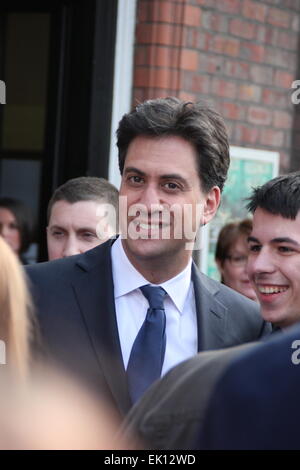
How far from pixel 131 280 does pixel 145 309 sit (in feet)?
0.32

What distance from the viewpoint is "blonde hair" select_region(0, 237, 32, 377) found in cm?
161

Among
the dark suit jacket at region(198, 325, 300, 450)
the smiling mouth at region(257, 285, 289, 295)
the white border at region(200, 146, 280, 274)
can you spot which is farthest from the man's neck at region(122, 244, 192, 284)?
the white border at region(200, 146, 280, 274)

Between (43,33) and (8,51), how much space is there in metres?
0.34

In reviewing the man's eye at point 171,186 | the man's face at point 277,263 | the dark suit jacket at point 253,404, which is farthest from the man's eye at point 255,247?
the dark suit jacket at point 253,404

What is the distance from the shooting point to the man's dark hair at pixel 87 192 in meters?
4.12

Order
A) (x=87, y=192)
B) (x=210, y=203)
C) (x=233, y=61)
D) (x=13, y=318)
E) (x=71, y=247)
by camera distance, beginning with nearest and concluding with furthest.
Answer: (x=13, y=318) < (x=210, y=203) < (x=71, y=247) < (x=87, y=192) < (x=233, y=61)

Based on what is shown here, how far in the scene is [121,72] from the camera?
17.9ft

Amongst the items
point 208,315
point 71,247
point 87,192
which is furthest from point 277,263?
point 87,192

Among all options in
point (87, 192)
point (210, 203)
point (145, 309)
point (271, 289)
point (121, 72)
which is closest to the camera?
point (145, 309)

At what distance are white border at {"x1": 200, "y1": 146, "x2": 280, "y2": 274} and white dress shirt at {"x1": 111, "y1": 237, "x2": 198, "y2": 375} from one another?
278cm

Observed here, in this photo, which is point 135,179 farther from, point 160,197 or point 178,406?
point 178,406

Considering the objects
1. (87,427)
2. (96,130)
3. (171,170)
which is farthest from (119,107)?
(87,427)

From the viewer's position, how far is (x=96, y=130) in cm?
543

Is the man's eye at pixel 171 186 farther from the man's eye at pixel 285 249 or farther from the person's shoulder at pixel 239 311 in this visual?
the man's eye at pixel 285 249
